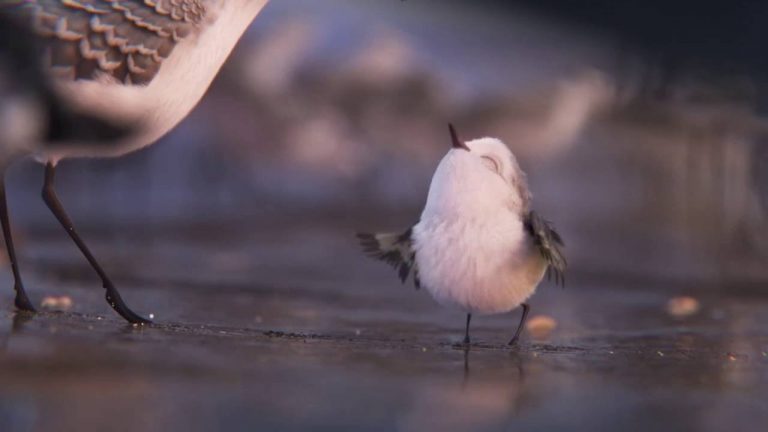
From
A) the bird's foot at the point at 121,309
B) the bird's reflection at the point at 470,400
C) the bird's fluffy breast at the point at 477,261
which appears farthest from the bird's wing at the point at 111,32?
the bird's reflection at the point at 470,400

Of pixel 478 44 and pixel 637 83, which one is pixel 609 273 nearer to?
pixel 637 83

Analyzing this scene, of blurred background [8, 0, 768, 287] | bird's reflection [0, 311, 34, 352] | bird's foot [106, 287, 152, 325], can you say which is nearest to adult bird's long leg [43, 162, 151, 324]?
bird's foot [106, 287, 152, 325]

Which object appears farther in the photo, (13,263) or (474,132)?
(474,132)

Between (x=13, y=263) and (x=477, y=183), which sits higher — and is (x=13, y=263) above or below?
below

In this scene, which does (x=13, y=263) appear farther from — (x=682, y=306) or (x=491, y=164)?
(x=682, y=306)

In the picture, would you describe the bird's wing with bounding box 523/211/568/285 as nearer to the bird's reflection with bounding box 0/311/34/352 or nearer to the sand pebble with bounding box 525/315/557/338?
the sand pebble with bounding box 525/315/557/338

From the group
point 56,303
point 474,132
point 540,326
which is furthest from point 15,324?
point 474,132
